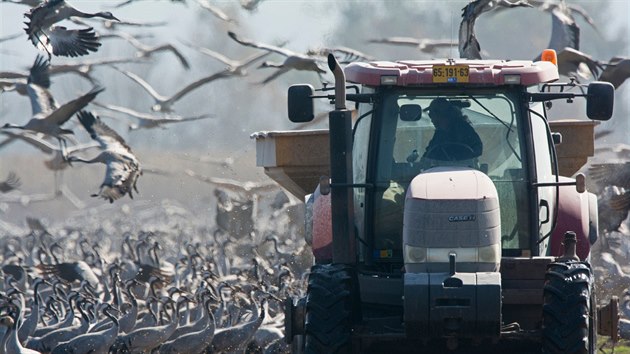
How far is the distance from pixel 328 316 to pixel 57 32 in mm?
13437

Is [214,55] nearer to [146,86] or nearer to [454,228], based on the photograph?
[146,86]

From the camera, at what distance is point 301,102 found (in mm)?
9750

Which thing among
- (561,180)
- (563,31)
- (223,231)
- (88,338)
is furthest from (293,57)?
(561,180)

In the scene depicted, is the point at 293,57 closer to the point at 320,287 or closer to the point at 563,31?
the point at 563,31

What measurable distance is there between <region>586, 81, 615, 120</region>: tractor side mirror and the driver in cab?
0.74 meters

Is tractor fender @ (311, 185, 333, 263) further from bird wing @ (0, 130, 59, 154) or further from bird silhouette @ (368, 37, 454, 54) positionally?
bird wing @ (0, 130, 59, 154)

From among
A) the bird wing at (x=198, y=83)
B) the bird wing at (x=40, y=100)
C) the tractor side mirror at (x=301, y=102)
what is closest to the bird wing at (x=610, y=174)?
the bird wing at (x=40, y=100)

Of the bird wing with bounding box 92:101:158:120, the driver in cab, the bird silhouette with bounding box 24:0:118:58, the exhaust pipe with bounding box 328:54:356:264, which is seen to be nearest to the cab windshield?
the driver in cab

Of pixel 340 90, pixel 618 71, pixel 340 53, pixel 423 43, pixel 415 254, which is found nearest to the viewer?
pixel 415 254

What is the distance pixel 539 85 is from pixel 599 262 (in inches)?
582

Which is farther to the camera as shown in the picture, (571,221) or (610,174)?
(610,174)

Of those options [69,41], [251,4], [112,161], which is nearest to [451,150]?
[69,41]

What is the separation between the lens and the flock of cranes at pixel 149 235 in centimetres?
2011

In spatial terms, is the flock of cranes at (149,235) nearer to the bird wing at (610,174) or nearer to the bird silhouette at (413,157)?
the bird wing at (610,174)
